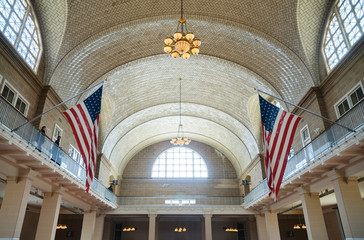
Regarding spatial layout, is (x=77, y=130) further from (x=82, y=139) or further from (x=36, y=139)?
(x=36, y=139)

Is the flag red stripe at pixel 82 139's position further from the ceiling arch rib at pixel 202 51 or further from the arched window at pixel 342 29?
the arched window at pixel 342 29

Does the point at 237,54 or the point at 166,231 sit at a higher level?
the point at 237,54

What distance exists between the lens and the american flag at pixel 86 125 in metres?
9.98

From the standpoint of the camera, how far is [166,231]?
3134 centimetres

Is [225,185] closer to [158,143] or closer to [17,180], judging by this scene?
[158,143]

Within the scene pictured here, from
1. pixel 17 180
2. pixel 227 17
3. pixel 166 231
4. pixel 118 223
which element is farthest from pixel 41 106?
pixel 166 231

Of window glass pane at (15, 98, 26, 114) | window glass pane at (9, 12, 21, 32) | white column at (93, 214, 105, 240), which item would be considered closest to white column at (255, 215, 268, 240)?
white column at (93, 214, 105, 240)

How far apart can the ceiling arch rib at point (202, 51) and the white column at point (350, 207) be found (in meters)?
5.70

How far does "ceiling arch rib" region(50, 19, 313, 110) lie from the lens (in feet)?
52.9

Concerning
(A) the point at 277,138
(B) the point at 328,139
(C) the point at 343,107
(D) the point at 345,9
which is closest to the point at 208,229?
(B) the point at 328,139

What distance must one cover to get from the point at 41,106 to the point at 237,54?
12237 millimetres

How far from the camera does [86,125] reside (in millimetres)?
10602

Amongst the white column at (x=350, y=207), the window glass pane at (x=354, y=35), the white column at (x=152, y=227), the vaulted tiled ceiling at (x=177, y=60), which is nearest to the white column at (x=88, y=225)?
the white column at (x=152, y=227)

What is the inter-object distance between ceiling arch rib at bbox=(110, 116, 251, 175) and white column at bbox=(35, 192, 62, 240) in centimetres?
1154
